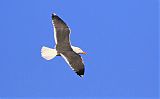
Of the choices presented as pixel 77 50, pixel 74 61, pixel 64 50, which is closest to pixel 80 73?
pixel 74 61

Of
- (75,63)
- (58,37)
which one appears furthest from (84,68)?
(58,37)

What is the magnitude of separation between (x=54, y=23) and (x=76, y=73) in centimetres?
77

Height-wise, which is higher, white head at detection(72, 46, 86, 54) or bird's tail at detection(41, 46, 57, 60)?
white head at detection(72, 46, 86, 54)

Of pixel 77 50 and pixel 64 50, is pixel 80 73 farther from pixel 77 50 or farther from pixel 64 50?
pixel 77 50

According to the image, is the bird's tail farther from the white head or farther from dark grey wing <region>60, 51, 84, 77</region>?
the white head

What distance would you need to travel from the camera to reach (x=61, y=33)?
7148 mm

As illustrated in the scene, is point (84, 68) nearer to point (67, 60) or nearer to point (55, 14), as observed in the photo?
point (67, 60)

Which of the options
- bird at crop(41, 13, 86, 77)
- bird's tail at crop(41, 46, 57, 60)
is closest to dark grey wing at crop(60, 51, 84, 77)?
bird at crop(41, 13, 86, 77)

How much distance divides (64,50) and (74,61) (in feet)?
0.83

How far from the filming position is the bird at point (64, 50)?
22.5 feet

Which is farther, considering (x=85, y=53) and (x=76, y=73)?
(x=85, y=53)

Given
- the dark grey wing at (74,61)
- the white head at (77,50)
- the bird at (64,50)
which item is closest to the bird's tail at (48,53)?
the bird at (64,50)

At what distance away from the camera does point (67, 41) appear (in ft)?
23.5

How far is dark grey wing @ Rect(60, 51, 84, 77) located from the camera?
22.3 feet
